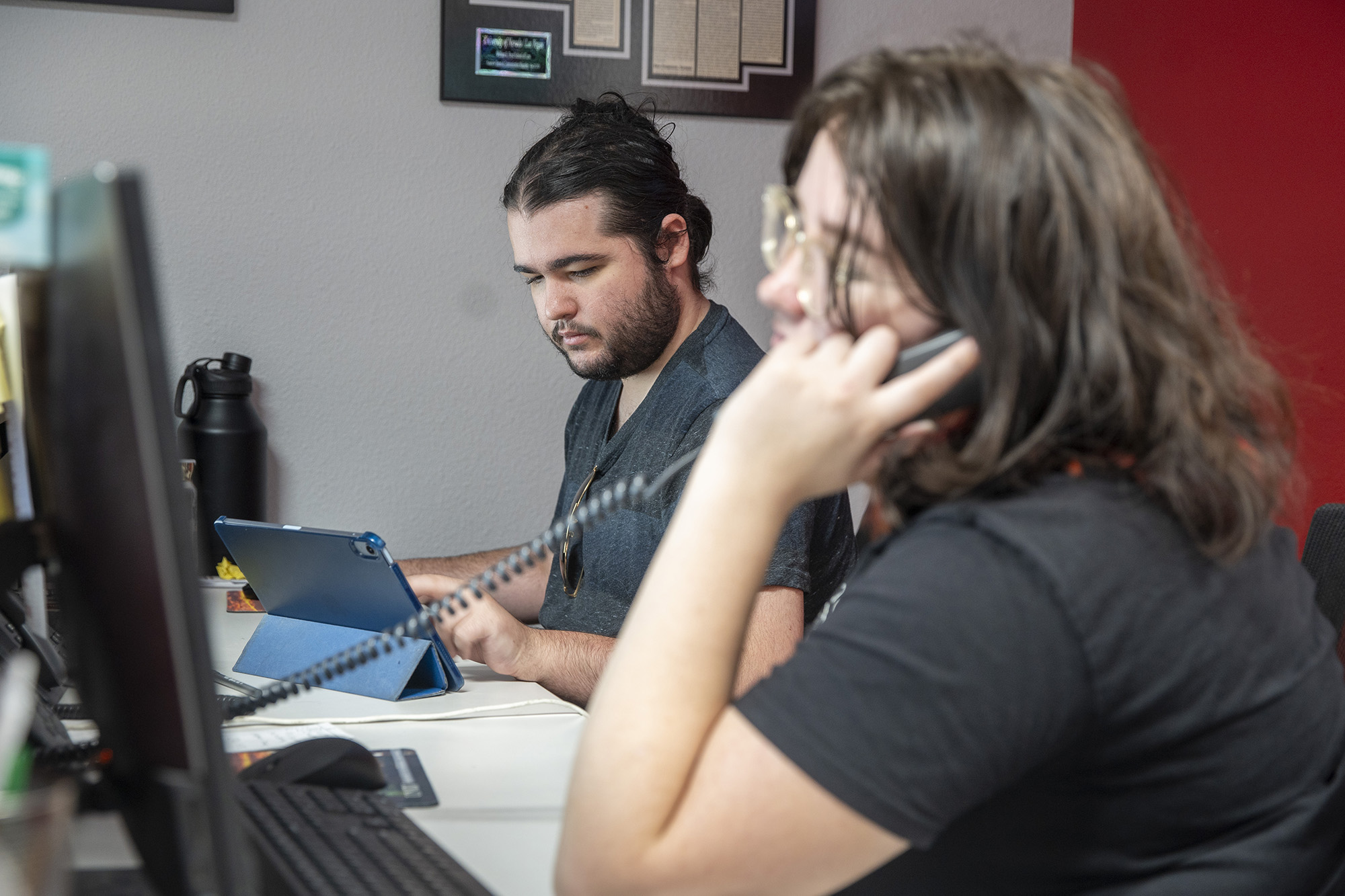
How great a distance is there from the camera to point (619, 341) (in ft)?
6.17

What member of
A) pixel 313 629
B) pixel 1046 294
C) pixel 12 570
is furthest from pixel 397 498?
pixel 1046 294

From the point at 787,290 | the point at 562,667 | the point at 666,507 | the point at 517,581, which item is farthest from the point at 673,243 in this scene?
the point at 787,290

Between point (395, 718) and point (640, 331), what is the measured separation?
816 mm

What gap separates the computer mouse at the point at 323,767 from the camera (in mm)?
988

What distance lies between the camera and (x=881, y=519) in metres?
0.77

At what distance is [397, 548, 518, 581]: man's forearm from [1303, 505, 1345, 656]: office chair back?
1.26 meters

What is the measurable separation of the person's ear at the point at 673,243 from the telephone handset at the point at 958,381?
1204mm

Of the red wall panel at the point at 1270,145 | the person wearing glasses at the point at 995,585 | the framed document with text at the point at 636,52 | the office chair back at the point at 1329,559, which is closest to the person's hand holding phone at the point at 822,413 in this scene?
the person wearing glasses at the point at 995,585

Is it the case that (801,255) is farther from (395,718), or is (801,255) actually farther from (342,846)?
(395,718)

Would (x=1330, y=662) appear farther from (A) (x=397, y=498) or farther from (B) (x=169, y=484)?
(A) (x=397, y=498)

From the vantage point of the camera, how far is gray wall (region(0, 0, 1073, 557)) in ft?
7.54

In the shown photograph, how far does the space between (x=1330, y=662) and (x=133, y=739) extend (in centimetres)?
73

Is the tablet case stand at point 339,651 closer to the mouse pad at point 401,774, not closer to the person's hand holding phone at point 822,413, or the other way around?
the mouse pad at point 401,774

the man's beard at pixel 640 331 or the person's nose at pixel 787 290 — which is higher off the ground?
the person's nose at pixel 787 290
